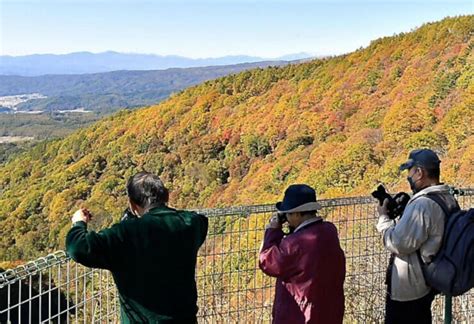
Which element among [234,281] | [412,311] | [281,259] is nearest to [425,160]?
[412,311]

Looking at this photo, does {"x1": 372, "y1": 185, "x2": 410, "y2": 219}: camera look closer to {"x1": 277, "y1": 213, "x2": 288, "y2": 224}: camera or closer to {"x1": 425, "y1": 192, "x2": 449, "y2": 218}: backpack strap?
{"x1": 425, "y1": 192, "x2": 449, "y2": 218}: backpack strap

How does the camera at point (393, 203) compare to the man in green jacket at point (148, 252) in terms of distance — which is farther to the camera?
the camera at point (393, 203)

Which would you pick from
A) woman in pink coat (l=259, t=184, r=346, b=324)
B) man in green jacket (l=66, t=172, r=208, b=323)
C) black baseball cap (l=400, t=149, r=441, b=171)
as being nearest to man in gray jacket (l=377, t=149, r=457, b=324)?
black baseball cap (l=400, t=149, r=441, b=171)

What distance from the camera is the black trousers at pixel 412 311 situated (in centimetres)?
331

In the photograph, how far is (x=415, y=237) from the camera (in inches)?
120

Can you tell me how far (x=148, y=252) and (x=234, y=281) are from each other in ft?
4.86

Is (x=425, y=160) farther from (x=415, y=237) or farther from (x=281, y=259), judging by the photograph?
(x=281, y=259)

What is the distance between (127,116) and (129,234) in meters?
48.5

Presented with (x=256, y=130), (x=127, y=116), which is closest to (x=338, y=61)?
(x=256, y=130)

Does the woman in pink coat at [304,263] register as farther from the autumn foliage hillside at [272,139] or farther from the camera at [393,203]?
the autumn foliage hillside at [272,139]

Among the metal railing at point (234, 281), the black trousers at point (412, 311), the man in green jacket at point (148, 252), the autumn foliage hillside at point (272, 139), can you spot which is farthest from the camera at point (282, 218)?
the autumn foliage hillside at point (272, 139)

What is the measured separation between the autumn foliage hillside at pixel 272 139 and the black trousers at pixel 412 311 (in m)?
10.7

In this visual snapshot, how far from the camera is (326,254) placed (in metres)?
2.86

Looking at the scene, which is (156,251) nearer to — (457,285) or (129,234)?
(129,234)
